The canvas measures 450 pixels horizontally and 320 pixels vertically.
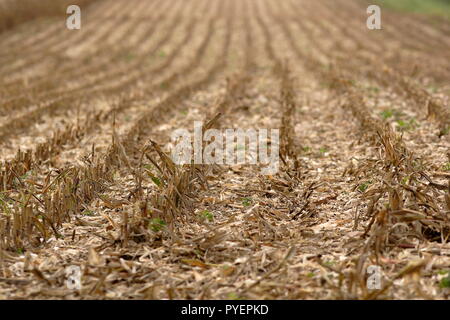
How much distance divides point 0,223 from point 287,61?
619 inches

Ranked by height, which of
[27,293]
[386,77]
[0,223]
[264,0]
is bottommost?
[27,293]

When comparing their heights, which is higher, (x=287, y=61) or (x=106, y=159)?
(x=287, y=61)

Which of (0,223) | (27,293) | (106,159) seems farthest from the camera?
(106,159)

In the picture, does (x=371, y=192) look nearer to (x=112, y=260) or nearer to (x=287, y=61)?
(x=112, y=260)

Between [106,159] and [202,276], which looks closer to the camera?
[202,276]

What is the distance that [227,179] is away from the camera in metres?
8.00

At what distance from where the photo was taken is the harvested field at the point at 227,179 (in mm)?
5094

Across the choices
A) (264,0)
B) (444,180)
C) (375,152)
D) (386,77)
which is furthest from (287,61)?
(264,0)

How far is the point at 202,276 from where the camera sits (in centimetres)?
511

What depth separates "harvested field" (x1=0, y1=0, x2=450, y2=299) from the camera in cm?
509

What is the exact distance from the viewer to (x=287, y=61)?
20.2 meters

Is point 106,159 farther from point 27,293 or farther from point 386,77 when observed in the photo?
point 386,77

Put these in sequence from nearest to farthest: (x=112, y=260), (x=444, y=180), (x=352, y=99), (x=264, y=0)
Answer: (x=112, y=260) < (x=444, y=180) < (x=352, y=99) < (x=264, y=0)

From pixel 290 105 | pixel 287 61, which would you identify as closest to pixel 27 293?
pixel 290 105
